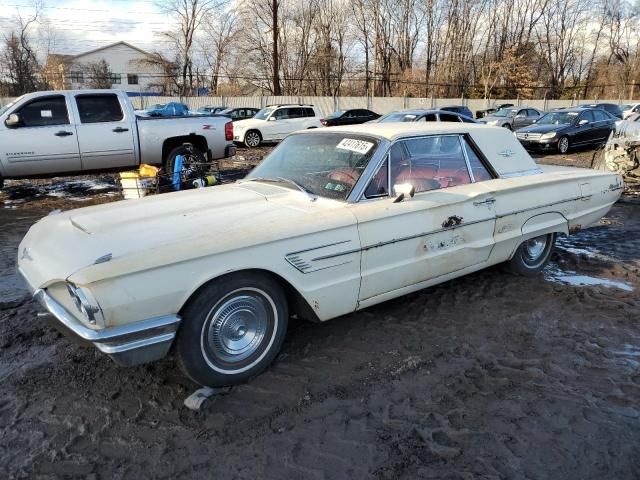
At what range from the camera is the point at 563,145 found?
15148 mm

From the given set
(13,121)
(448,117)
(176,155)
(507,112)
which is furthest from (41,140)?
(507,112)

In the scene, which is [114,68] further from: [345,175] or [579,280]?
[579,280]

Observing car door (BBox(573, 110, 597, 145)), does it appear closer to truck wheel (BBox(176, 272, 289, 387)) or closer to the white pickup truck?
the white pickup truck

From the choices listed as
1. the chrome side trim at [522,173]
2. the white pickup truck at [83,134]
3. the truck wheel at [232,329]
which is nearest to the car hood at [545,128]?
the white pickup truck at [83,134]

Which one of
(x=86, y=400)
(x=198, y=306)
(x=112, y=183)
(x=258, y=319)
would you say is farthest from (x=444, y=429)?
(x=112, y=183)

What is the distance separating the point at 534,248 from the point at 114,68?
6845 centimetres

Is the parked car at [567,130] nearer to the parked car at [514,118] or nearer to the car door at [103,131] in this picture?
the parked car at [514,118]

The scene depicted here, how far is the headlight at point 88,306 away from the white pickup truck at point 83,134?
7261 millimetres

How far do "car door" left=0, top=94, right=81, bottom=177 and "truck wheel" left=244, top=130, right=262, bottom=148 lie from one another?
9767 mm

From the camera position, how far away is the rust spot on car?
3738 mm

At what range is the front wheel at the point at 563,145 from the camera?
15047 millimetres

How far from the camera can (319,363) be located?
329cm

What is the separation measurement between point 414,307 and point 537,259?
1.64m

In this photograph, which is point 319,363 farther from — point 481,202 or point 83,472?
point 481,202
